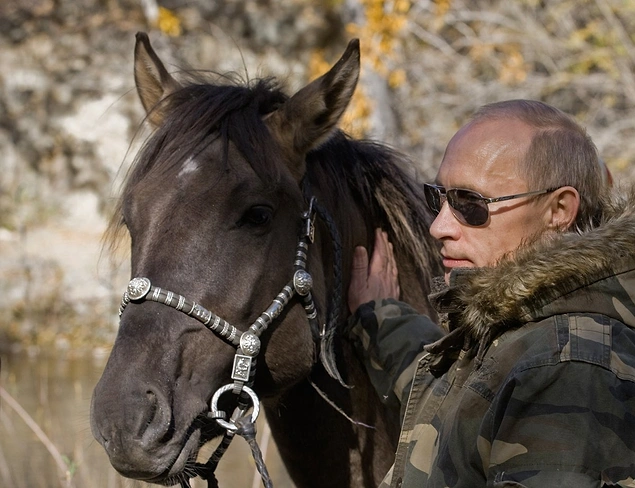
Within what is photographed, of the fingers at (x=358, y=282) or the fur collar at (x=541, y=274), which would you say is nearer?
the fur collar at (x=541, y=274)

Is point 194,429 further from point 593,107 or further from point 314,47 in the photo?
point 314,47

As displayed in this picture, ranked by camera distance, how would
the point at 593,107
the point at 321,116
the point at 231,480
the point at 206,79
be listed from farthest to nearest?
the point at 593,107 → the point at 231,480 → the point at 206,79 → the point at 321,116

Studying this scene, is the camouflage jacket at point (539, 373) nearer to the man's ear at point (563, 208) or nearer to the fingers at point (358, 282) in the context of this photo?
the man's ear at point (563, 208)

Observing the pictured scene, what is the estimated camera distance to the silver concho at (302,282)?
96.5 inches

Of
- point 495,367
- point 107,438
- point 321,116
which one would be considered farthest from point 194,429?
point 321,116

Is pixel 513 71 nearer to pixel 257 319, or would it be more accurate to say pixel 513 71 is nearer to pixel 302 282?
pixel 302 282

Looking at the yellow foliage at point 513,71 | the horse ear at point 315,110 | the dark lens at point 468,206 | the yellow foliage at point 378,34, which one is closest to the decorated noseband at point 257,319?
the horse ear at point 315,110

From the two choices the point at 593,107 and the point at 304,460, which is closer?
the point at 304,460

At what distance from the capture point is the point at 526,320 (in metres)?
1.74

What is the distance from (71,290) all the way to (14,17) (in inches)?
272

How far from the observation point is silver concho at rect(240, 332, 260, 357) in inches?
89.9

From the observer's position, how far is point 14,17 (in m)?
15.2

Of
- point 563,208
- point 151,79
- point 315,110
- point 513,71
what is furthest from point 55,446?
point 513,71

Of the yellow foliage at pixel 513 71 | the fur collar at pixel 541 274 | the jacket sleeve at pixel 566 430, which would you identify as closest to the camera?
the jacket sleeve at pixel 566 430
